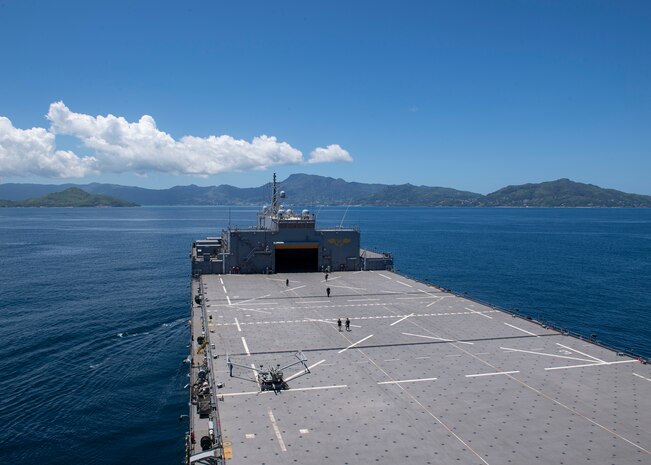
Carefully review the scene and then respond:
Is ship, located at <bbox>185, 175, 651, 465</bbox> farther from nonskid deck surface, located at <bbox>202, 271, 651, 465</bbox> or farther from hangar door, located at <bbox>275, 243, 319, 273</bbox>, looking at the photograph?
hangar door, located at <bbox>275, 243, 319, 273</bbox>

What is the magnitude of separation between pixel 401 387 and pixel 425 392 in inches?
49.1

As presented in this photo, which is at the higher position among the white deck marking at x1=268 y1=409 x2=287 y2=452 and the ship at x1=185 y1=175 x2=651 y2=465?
the ship at x1=185 y1=175 x2=651 y2=465

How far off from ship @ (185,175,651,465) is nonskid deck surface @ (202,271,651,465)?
0.08 meters

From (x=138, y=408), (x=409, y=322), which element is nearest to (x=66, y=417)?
(x=138, y=408)

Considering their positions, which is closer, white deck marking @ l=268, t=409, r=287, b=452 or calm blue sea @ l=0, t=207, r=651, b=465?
white deck marking @ l=268, t=409, r=287, b=452

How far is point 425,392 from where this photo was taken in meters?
24.1

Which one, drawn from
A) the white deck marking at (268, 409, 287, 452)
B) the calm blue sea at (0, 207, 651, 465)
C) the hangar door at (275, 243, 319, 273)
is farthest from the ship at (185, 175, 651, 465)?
the hangar door at (275, 243, 319, 273)

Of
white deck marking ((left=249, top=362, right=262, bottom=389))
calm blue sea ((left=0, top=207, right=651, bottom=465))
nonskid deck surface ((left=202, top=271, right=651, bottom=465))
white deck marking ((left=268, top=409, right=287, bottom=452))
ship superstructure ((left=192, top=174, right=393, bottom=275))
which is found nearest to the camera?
nonskid deck surface ((left=202, top=271, right=651, bottom=465))

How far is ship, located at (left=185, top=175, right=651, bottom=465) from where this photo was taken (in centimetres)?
1888

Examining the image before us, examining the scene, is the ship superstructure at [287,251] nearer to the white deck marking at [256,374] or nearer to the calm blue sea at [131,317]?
the calm blue sea at [131,317]

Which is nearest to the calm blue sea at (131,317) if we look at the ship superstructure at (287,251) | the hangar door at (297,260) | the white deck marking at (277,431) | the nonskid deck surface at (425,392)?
the nonskid deck surface at (425,392)

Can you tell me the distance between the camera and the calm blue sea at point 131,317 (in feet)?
104

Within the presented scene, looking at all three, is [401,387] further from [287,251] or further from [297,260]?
[287,251]

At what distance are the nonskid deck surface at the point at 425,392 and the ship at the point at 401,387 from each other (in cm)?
8
